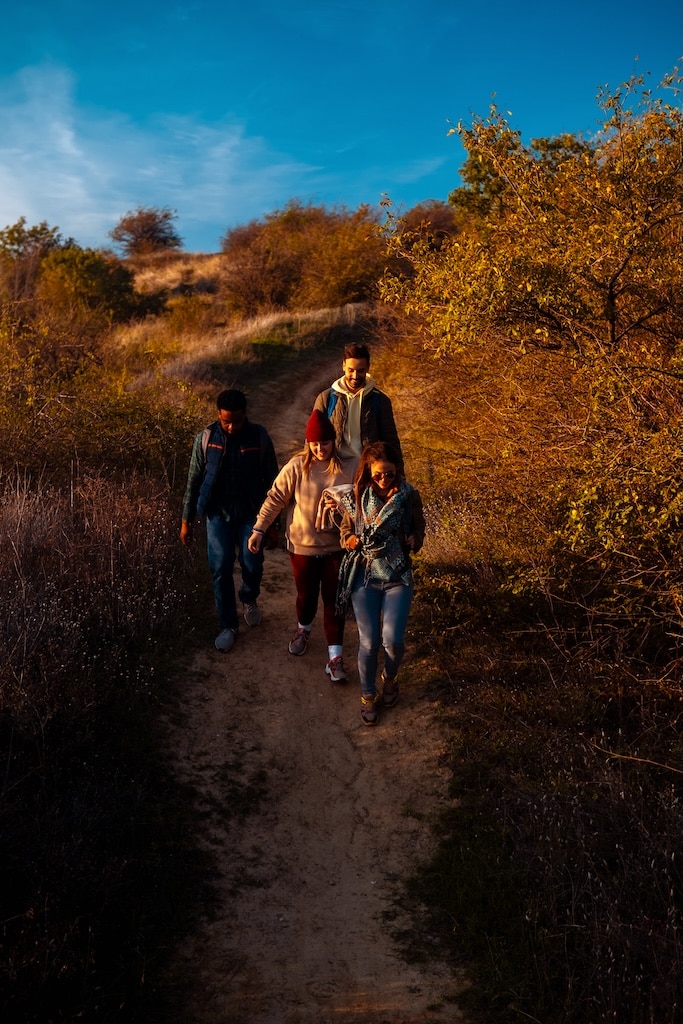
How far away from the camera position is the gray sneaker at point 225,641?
657 centimetres

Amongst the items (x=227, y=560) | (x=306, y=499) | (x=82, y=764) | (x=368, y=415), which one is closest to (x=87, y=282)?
(x=368, y=415)

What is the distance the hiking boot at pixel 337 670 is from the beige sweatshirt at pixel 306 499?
96 cm

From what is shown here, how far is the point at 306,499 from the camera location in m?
5.90

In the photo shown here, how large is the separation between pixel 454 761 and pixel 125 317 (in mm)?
24657

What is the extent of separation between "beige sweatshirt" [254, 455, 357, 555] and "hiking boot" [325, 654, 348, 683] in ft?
3.14

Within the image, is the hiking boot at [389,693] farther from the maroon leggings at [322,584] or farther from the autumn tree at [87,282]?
the autumn tree at [87,282]

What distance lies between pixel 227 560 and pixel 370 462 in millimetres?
1664

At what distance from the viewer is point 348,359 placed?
21.6 ft

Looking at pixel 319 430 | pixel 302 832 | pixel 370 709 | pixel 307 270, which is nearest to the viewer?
pixel 302 832

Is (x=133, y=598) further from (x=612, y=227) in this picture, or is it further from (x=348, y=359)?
(x=612, y=227)

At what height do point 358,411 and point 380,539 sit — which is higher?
point 358,411

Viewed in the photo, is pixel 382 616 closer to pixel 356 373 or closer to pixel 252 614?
pixel 252 614

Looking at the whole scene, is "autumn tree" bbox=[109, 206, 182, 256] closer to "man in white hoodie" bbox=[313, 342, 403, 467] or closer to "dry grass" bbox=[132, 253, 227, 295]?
"dry grass" bbox=[132, 253, 227, 295]

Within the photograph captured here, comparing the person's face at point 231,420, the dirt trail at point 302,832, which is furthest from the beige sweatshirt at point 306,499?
the dirt trail at point 302,832
